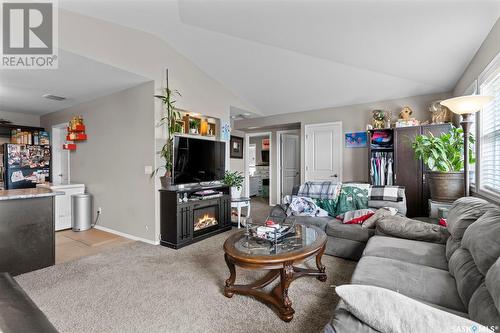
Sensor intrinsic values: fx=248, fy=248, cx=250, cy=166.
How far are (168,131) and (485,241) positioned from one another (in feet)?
11.4

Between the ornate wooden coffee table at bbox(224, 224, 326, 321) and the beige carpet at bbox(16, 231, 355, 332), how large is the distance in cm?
7

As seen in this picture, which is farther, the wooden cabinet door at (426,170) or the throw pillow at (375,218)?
the wooden cabinet door at (426,170)

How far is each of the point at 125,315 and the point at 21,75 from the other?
3492mm

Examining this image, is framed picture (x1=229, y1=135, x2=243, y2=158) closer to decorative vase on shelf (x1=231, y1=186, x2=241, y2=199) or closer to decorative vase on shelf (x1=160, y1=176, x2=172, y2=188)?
decorative vase on shelf (x1=231, y1=186, x2=241, y2=199)

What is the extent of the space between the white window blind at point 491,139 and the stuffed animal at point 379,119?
1591 mm

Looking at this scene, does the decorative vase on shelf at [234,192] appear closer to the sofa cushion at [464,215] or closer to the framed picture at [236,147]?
the framed picture at [236,147]

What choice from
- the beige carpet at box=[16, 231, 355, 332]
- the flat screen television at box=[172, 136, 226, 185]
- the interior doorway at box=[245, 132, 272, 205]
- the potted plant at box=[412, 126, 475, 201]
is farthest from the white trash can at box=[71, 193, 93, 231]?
the potted plant at box=[412, 126, 475, 201]

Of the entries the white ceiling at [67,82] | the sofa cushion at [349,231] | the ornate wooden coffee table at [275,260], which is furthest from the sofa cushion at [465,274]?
the white ceiling at [67,82]

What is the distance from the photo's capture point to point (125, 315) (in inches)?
74.0

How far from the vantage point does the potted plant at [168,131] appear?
11.5ft

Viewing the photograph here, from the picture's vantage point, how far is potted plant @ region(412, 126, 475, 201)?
2.83 m

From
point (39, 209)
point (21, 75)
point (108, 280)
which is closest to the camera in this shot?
point (108, 280)

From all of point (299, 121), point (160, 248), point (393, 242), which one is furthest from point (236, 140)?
point (393, 242)

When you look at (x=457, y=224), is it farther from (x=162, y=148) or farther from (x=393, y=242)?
(x=162, y=148)
